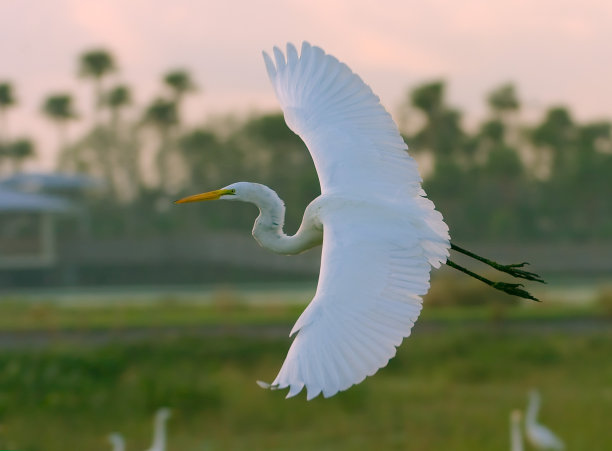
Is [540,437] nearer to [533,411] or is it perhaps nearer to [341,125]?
[533,411]

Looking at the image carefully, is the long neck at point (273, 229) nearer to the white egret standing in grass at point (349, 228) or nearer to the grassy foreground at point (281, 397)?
the white egret standing in grass at point (349, 228)

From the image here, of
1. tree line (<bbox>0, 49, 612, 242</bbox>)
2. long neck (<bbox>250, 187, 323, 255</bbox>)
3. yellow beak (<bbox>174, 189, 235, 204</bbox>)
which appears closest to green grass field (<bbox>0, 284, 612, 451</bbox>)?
long neck (<bbox>250, 187, 323, 255</bbox>)

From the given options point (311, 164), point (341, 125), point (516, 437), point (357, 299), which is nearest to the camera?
point (357, 299)

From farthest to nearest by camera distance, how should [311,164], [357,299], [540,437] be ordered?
[311,164] → [540,437] → [357,299]

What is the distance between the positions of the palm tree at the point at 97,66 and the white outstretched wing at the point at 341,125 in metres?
51.2

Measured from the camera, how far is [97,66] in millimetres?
56250

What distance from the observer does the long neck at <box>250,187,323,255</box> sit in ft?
18.5

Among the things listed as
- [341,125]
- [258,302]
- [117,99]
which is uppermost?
[117,99]

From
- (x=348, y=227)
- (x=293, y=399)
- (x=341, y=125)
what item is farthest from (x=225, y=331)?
(x=348, y=227)

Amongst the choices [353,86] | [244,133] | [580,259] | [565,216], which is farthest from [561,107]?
[353,86]

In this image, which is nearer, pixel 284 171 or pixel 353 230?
pixel 353 230

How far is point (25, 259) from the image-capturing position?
45625 millimetres

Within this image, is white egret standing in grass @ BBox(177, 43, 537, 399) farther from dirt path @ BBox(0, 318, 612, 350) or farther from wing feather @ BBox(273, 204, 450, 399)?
dirt path @ BBox(0, 318, 612, 350)

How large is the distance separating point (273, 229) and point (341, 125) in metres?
0.68
